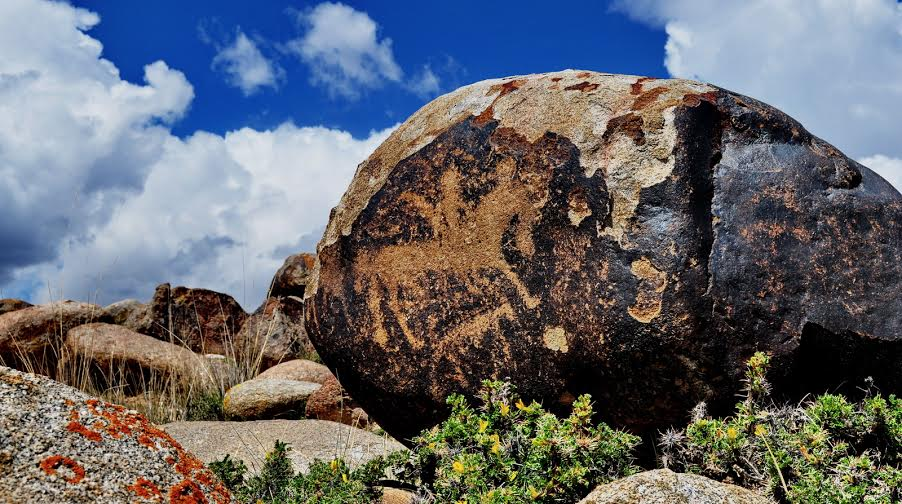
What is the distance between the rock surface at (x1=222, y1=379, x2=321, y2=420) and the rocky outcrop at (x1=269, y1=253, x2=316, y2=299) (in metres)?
4.10

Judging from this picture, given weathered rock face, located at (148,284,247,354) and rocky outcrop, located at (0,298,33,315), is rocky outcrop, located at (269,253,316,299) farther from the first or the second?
rocky outcrop, located at (0,298,33,315)

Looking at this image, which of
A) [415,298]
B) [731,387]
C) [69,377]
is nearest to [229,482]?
[415,298]

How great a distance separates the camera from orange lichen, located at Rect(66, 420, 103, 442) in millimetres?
2756

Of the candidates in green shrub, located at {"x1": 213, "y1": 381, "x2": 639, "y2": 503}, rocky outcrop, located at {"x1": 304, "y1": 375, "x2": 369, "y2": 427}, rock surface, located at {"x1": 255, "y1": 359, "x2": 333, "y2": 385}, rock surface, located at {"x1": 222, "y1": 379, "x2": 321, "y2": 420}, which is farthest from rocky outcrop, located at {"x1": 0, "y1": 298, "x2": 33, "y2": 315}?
green shrub, located at {"x1": 213, "y1": 381, "x2": 639, "y2": 503}

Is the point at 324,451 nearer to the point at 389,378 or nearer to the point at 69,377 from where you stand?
the point at 389,378

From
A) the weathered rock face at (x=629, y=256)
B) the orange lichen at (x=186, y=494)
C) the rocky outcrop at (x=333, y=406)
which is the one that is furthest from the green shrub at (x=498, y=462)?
the rocky outcrop at (x=333, y=406)

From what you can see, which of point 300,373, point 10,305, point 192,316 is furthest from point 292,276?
point 10,305

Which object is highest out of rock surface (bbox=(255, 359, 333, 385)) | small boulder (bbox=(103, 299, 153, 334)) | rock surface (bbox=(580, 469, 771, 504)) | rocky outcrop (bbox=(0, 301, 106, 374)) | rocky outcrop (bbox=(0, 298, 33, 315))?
rocky outcrop (bbox=(0, 298, 33, 315))

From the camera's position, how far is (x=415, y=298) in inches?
178

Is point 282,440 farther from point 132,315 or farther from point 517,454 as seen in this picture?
point 132,315

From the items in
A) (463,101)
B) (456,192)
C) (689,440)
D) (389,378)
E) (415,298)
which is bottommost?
(689,440)

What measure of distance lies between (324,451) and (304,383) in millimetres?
2597

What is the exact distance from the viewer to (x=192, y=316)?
42.7 ft

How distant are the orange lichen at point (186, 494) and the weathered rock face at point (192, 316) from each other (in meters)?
10.2
